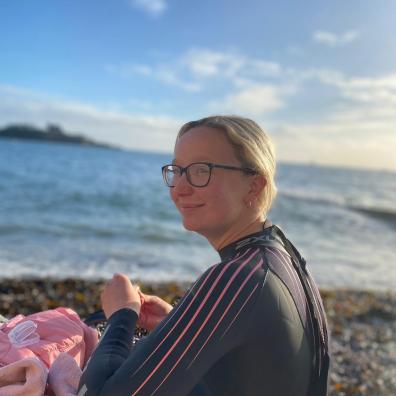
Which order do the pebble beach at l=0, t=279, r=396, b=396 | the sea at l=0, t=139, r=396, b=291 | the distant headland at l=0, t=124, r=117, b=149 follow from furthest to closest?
the distant headland at l=0, t=124, r=117, b=149 → the sea at l=0, t=139, r=396, b=291 → the pebble beach at l=0, t=279, r=396, b=396

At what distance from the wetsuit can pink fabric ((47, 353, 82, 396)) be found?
0.14m

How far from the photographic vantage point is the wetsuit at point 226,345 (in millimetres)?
1593

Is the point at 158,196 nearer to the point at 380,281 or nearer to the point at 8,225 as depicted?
the point at 8,225

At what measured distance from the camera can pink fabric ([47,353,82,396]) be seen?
72.0 inches

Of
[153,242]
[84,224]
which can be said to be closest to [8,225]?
[84,224]

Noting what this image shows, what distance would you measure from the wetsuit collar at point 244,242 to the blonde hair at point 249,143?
0.41 feet

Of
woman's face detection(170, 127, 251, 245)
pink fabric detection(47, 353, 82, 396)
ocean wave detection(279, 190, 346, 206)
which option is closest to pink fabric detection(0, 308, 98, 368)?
pink fabric detection(47, 353, 82, 396)

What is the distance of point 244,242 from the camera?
1.91 meters

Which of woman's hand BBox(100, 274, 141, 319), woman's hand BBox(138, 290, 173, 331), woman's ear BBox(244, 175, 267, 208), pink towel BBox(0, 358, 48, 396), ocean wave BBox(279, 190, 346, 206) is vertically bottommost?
ocean wave BBox(279, 190, 346, 206)

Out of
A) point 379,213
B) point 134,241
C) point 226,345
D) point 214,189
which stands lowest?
point 134,241

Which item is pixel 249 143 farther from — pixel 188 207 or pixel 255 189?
pixel 188 207

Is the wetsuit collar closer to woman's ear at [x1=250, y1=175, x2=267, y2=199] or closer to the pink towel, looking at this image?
woman's ear at [x1=250, y1=175, x2=267, y2=199]

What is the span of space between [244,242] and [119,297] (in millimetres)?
555

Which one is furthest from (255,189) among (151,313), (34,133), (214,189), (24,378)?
(34,133)
